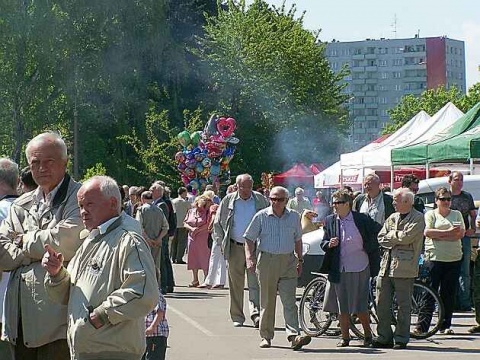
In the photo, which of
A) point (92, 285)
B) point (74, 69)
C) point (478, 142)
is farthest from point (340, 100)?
point (92, 285)

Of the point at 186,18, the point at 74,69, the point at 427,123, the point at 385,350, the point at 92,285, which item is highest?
the point at 186,18

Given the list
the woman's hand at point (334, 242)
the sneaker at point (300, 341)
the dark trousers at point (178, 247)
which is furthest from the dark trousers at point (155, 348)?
the dark trousers at point (178, 247)

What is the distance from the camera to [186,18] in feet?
194

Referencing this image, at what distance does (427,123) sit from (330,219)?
566 inches

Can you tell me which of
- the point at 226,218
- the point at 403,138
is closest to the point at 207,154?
the point at 403,138

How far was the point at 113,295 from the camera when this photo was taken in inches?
219

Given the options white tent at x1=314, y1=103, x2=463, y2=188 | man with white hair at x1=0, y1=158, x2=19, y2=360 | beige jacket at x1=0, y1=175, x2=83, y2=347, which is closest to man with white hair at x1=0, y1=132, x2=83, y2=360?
beige jacket at x1=0, y1=175, x2=83, y2=347

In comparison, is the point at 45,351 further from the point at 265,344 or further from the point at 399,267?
the point at 399,267

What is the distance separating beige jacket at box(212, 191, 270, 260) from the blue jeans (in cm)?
290

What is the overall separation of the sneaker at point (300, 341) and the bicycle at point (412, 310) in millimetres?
969

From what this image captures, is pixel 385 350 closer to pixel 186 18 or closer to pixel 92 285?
pixel 92 285

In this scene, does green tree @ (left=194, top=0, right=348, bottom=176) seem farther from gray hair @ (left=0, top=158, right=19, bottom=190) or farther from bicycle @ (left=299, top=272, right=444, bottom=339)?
gray hair @ (left=0, top=158, right=19, bottom=190)

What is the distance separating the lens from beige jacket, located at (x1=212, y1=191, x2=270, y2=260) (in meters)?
14.5

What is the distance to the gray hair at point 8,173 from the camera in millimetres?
7367
